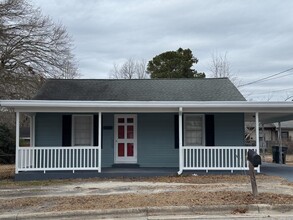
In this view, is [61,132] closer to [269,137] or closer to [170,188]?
[170,188]

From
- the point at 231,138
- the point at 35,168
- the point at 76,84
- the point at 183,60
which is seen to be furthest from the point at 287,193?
the point at 183,60

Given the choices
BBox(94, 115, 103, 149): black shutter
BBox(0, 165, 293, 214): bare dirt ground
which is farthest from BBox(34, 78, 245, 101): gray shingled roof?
BBox(0, 165, 293, 214): bare dirt ground

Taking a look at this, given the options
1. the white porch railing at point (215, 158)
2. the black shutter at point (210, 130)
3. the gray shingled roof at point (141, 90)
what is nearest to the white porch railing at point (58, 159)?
the gray shingled roof at point (141, 90)

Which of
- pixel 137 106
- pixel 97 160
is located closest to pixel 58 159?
pixel 97 160

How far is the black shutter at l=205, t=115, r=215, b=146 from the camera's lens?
16.4 meters

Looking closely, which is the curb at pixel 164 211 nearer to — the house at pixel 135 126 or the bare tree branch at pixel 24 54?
the house at pixel 135 126

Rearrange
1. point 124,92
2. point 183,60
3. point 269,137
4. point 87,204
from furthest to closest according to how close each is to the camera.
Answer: point 269,137, point 183,60, point 124,92, point 87,204

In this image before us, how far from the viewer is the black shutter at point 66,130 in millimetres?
16359

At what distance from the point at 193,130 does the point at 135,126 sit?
235cm

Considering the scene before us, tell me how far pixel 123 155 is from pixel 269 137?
38.6 m

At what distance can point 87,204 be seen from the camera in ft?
30.5

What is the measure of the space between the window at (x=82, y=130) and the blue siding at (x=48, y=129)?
63cm

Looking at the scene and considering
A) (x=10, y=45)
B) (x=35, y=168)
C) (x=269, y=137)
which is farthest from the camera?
(x=269, y=137)

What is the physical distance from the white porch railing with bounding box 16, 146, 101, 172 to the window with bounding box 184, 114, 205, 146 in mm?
3679
